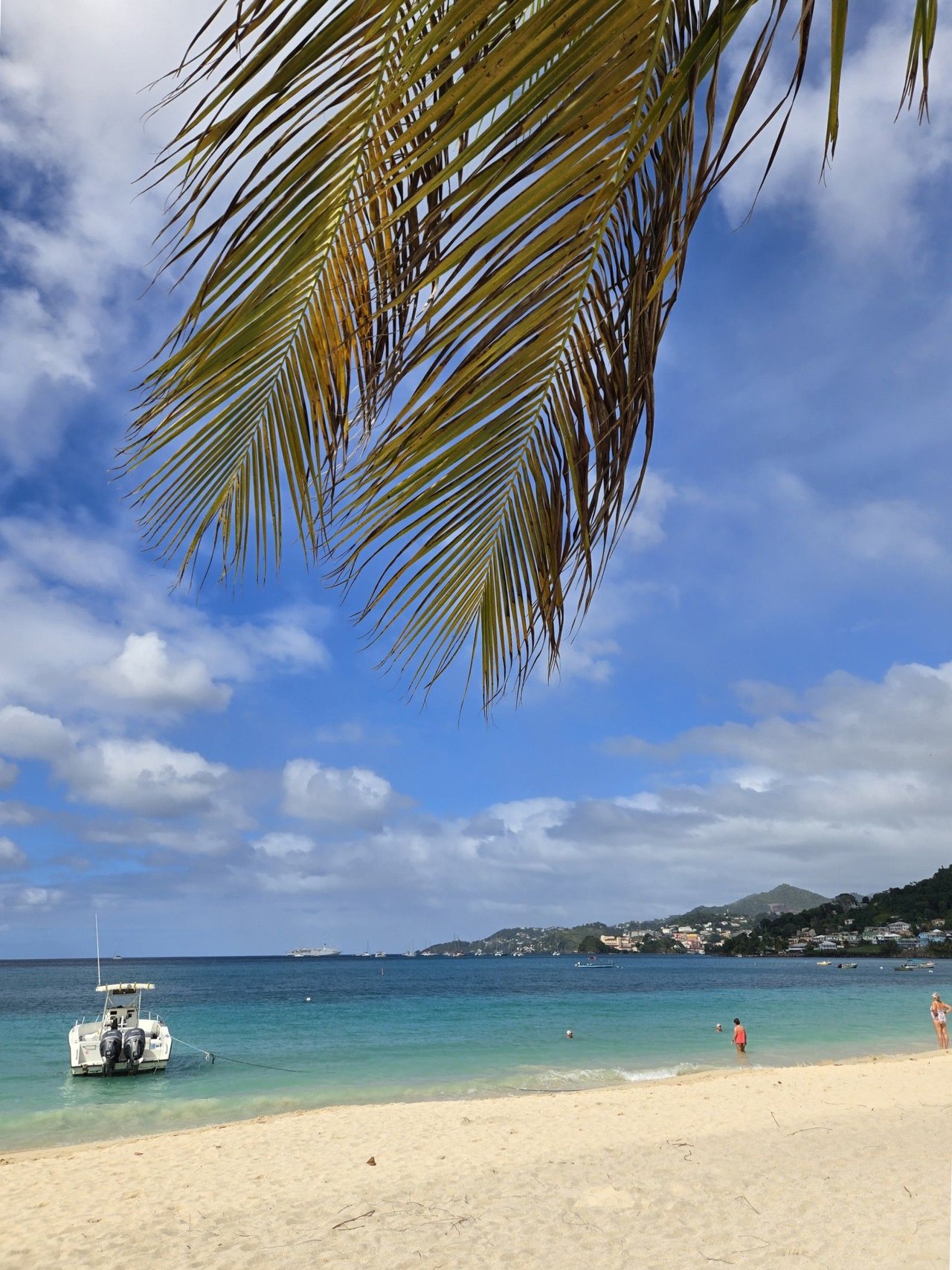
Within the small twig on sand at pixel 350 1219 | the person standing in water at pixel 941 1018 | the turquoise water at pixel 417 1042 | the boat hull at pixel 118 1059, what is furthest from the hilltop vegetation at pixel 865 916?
the small twig on sand at pixel 350 1219

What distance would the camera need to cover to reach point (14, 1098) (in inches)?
668

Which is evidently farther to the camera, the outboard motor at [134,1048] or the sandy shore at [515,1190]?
the outboard motor at [134,1048]

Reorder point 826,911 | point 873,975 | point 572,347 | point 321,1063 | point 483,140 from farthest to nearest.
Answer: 1. point 826,911
2. point 873,975
3. point 321,1063
4. point 572,347
5. point 483,140

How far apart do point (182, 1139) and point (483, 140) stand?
1295 cm

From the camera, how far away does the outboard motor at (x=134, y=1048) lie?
61.4 ft

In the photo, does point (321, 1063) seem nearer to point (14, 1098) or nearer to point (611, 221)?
point (14, 1098)

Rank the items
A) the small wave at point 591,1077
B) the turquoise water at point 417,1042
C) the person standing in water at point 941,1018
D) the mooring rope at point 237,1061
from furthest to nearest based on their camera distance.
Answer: the mooring rope at point 237,1061 → the person standing in water at point 941,1018 → the small wave at point 591,1077 → the turquoise water at point 417,1042

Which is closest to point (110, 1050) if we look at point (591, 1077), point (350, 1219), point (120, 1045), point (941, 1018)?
point (120, 1045)

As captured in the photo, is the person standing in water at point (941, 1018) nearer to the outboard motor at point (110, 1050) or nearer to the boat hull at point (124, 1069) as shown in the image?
the boat hull at point (124, 1069)

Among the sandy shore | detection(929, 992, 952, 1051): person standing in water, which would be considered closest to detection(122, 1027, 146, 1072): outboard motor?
the sandy shore

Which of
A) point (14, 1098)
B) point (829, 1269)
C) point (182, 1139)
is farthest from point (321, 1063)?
point (829, 1269)

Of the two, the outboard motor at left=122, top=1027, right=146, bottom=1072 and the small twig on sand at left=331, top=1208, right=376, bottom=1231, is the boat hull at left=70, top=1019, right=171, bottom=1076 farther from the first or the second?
the small twig on sand at left=331, top=1208, right=376, bottom=1231

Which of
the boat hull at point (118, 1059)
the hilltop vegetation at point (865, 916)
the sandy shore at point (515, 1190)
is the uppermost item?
the sandy shore at point (515, 1190)

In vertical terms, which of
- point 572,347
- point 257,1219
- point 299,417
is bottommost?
point 257,1219
